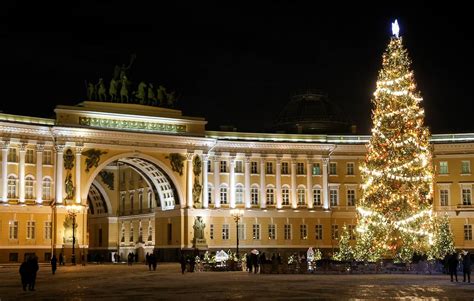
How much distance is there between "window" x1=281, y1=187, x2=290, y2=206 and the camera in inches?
3388

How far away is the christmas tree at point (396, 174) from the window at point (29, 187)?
3234cm

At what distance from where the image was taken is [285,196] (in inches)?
3398

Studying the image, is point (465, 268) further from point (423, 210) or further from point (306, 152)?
point (306, 152)

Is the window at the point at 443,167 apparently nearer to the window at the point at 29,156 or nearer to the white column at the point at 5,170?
the window at the point at 29,156

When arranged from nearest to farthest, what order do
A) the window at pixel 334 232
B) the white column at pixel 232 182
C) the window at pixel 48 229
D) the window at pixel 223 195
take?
the window at pixel 48 229, the white column at pixel 232 182, the window at pixel 223 195, the window at pixel 334 232

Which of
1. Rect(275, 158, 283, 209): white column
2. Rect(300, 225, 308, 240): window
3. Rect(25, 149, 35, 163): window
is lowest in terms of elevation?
Rect(300, 225, 308, 240): window

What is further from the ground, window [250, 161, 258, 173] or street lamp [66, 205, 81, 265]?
window [250, 161, 258, 173]

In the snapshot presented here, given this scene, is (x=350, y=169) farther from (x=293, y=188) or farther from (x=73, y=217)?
(x=73, y=217)

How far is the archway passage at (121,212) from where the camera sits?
288ft

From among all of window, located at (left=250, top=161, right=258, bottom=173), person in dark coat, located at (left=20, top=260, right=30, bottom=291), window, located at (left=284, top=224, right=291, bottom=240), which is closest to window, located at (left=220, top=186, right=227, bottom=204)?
window, located at (left=250, top=161, right=258, bottom=173)

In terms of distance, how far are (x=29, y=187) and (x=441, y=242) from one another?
37303 mm

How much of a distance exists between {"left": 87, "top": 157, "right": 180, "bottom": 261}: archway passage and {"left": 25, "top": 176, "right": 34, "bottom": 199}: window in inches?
546

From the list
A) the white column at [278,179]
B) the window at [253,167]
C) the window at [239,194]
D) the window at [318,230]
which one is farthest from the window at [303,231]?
the window at [253,167]

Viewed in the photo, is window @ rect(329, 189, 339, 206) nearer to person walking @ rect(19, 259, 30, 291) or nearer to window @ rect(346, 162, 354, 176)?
window @ rect(346, 162, 354, 176)
